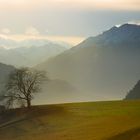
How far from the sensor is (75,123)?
6444cm

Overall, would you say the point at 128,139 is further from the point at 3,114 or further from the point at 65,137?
the point at 3,114

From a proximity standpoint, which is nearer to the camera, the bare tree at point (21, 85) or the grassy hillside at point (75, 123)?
the grassy hillside at point (75, 123)

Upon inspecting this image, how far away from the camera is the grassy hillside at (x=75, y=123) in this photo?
165 feet

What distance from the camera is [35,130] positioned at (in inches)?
2542

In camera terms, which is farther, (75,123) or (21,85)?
(21,85)

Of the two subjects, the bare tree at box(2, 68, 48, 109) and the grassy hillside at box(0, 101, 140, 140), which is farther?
the bare tree at box(2, 68, 48, 109)

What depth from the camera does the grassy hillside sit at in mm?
50184

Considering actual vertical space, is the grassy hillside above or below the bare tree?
below

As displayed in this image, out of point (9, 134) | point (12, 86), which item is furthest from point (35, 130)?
point (12, 86)

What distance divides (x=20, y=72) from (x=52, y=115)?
14800 millimetres

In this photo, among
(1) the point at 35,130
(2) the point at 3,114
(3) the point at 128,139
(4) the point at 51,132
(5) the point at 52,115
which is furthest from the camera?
(2) the point at 3,114

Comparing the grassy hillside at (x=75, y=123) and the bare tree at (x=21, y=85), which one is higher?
the bare tree at (x=21, y=85)

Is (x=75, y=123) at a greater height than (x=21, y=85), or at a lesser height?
lesser

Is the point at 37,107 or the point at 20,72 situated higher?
the point at 20,72
